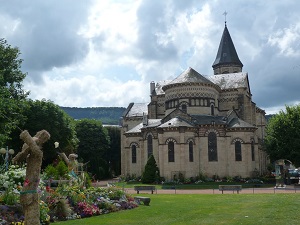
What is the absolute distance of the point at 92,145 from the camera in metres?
73.1

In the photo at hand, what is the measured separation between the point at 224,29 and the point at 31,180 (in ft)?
263

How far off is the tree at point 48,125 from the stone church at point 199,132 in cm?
1099

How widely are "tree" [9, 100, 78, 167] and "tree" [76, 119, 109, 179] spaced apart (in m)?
19.2

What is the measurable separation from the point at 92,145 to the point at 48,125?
24.7 m

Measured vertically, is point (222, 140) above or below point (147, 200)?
above

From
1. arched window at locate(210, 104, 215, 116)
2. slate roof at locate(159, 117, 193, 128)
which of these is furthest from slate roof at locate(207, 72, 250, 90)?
slate roof at locate(159, 117, 193, 128)

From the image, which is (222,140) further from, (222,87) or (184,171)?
(222,87)

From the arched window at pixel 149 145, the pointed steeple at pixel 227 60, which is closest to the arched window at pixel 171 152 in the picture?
the arched window at pixel 149 145

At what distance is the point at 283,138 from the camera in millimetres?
48906

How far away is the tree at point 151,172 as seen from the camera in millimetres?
51438

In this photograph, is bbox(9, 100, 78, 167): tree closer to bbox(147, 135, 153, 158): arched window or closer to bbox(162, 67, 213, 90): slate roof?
bbox(147, 135, 153, 158): arched window

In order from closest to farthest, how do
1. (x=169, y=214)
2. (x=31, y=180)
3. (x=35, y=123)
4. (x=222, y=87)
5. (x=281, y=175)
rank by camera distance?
1. (x=31, y=180)
2. (x=169, y=214)
3. (x=281, y=175)
4. (x=35, y=123)
5. (x=222, y=87)

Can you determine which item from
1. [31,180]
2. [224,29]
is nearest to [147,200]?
[31,180]

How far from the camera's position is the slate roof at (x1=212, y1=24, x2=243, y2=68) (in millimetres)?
79906
